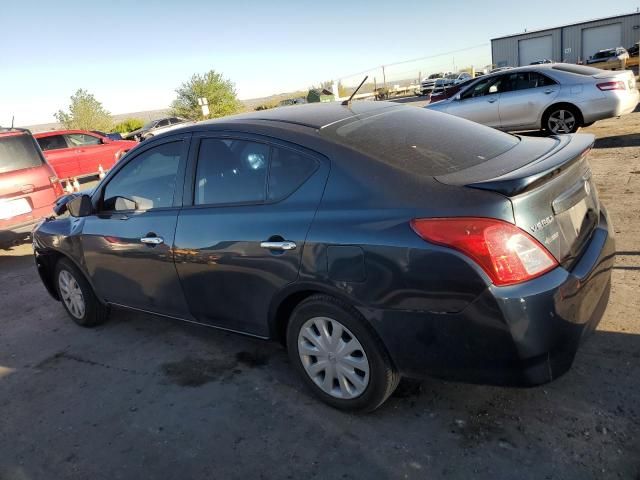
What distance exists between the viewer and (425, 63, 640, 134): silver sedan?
898 cm

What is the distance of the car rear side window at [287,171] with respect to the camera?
2.76m

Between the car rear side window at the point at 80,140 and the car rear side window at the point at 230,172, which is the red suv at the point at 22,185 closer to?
the car rear side window at the point at 230,172

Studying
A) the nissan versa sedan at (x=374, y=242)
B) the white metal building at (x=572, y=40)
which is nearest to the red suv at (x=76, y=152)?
the nissan versa sedan at (x=374, y=242)

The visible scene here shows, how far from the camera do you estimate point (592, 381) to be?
2.76 meters

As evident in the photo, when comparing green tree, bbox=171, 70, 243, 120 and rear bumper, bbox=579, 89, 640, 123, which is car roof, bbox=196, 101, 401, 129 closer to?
rear bumper, bbox=579, 89, 640, 123

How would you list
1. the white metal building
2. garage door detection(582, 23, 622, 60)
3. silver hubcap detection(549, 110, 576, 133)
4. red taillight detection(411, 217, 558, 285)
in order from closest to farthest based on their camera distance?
1. red taillight detection(411, 217, 558, 285)
2. silver hubcap detection(549, 110, 576, 133)
3. the white metal building
4. garage door detection(582, 23, 622, 60)

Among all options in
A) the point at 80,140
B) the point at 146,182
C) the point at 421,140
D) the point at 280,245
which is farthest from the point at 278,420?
the point at 80,140

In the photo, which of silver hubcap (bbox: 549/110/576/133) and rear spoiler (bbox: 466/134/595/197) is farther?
silver hubcap (bbox: 549/110/576/133)

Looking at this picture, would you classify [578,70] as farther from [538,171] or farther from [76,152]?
[76,152]

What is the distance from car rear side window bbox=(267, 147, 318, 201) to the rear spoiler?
89 centimetres

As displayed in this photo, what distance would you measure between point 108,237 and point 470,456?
295 centimetres

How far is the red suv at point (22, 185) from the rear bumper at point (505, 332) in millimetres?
6586

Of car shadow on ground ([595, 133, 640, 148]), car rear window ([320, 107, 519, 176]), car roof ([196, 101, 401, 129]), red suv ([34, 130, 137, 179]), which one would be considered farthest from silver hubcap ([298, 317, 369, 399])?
red suv ([34, 130, 137, 179])

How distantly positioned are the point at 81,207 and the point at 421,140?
2750 mm
